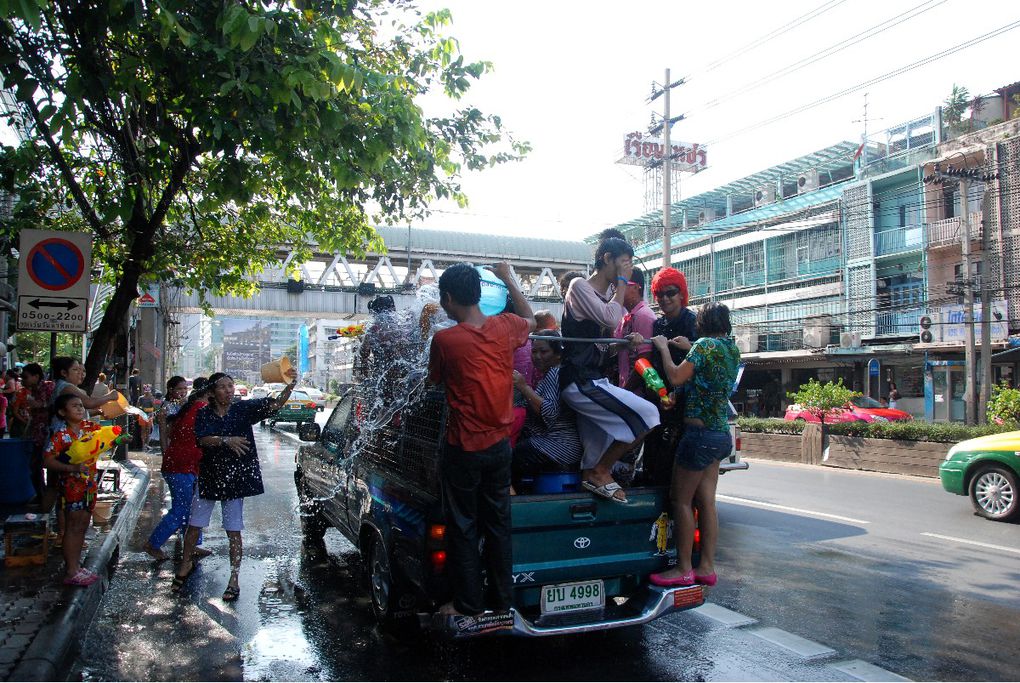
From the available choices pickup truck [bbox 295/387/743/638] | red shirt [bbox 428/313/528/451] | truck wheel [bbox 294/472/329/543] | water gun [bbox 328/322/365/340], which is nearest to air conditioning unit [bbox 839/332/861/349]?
truck wheel [bbox 294/472/329/543]

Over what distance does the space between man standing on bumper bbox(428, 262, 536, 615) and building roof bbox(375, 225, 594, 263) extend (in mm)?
23721

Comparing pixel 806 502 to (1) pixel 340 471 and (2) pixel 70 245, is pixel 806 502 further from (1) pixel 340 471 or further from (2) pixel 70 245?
(2) pixel 70 245

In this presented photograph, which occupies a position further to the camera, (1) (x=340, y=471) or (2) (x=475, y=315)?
(1) (x=340, y=471)

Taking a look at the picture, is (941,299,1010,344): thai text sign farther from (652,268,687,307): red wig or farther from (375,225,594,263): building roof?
(652,268,687,307): red wig

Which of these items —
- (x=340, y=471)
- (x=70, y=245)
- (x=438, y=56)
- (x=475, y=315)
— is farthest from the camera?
(x=438, y=56)

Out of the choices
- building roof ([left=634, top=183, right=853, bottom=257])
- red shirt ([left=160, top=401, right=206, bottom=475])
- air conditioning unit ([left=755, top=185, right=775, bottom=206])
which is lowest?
red shirt ([left=160, top=401, right=206, bottom=475])

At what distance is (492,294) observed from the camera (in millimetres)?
4375

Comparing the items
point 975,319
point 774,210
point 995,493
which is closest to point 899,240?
point 975,319

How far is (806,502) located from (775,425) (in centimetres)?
819

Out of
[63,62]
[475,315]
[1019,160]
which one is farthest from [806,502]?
[1019,160]

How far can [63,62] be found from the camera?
5.60 m

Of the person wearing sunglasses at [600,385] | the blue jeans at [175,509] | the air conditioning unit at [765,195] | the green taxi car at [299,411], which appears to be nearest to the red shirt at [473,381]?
the person wearing sunglasses at [600,385]

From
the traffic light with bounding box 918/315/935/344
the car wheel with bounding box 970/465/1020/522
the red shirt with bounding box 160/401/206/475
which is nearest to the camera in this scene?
the red shirt with bounding box 160/401/206/475

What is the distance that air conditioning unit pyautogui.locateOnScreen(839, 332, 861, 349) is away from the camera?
29.9m
